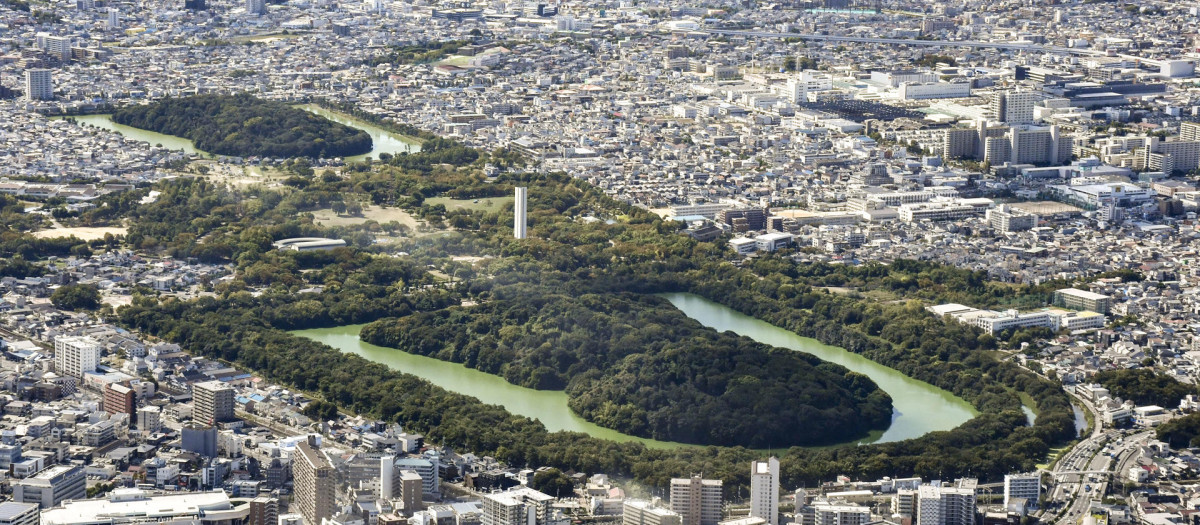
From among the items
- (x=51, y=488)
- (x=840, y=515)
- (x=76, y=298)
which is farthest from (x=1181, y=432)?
(x=76, y=298)

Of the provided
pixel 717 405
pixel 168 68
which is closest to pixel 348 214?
pixel 717 405

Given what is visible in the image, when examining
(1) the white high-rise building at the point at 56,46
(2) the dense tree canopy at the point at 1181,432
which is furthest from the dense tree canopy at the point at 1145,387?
(1) the white high-rise building at the point at 56,46

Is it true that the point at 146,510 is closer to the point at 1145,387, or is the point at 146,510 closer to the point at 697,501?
the point at 697,501

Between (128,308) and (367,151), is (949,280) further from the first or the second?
(367,151)

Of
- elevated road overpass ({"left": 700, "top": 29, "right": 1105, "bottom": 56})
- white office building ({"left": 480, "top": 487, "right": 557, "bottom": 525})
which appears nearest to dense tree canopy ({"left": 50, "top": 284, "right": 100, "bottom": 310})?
white office building ({"left": 480, "top": 487, "right": 557, "bottom": 525})

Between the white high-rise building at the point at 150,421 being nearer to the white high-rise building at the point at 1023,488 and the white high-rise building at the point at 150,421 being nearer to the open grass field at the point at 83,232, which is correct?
the white high-rise building at the point at 1023,488

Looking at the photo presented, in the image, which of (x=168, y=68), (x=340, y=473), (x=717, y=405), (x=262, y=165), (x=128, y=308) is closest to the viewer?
(x=340, y=473)
